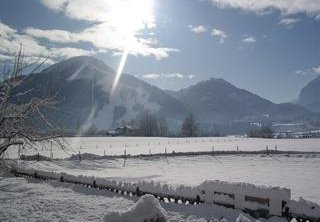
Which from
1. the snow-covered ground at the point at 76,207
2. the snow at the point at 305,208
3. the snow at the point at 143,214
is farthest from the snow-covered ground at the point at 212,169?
the snow at the point at 143,214

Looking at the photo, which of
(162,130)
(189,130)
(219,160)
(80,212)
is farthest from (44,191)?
(162,130)

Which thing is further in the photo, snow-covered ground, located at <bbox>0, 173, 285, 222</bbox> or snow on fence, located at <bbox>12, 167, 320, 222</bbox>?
snow-covered ground, located at <bbox>0, 173, 285, 222</bbox>

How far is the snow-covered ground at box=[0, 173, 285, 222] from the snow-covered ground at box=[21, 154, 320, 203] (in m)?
9.64

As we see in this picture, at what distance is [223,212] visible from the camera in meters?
18.1

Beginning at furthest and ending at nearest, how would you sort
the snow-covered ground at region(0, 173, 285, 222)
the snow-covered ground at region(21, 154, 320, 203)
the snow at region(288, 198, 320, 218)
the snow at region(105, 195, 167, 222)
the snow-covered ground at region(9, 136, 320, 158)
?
1. the snow-covered ground at region(9, 136, 320, 158)
2. the snow-covered ground at region(21, 154, 320, 203)
3. the snow-covered ground at region(0, 173, 285, 222)
4. the snow at region(288, 198, 320, 218)
5. the snow at region(105, 195, 167, 222)

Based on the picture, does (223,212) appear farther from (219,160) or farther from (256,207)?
(219,160)

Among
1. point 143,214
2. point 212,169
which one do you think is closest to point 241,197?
point 143,214

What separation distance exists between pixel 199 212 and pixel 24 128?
968 cm

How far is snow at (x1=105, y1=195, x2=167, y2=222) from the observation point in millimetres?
14094

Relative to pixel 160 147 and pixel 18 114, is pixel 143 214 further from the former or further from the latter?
pixel 160 147

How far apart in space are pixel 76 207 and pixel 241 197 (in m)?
8.09

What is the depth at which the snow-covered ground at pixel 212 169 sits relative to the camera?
34.0 m

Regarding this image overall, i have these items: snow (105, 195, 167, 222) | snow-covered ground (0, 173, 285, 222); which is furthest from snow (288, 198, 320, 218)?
snow (105, 195, 167, 222)

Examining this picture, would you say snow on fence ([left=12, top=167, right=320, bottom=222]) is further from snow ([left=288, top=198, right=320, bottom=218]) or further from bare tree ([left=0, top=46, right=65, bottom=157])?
bare tree ([left=0, top=46, right=65, bottom=157])
